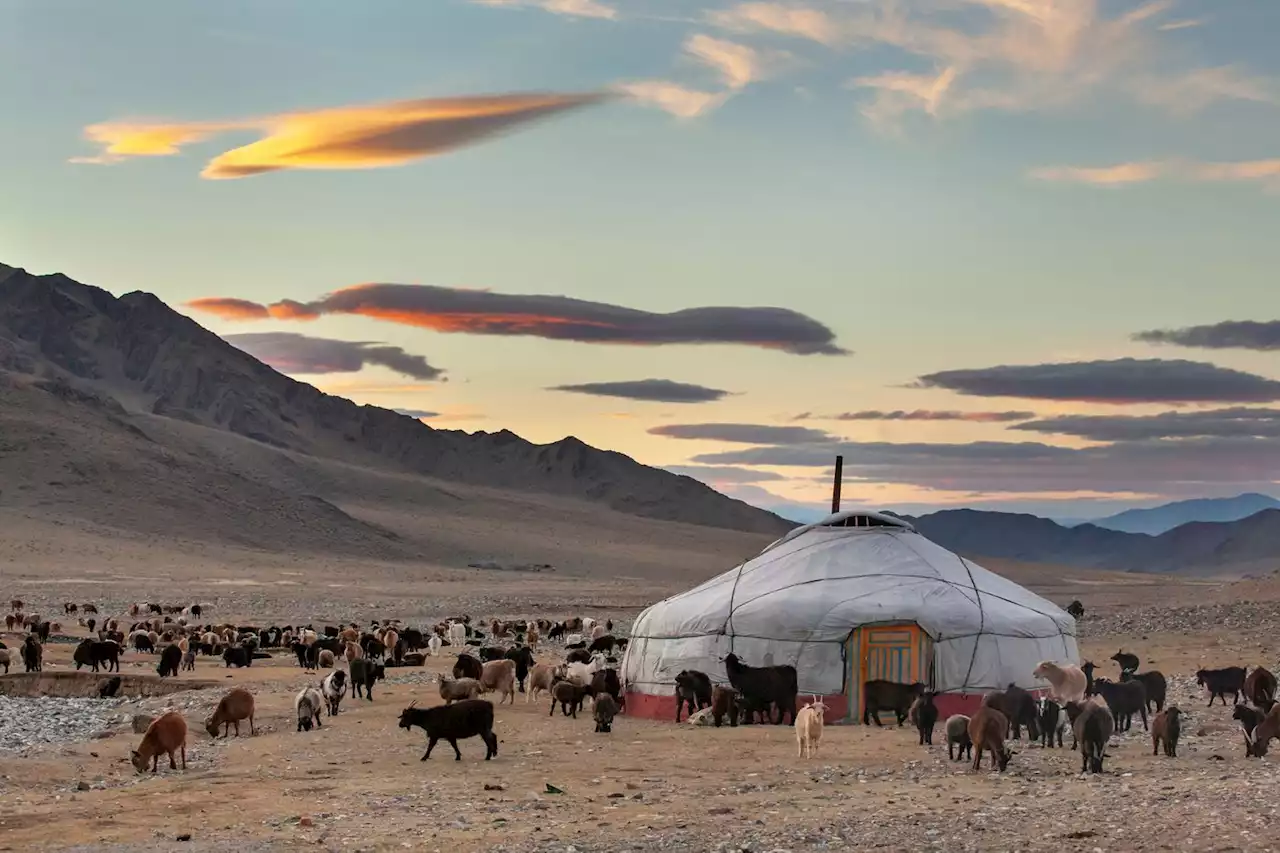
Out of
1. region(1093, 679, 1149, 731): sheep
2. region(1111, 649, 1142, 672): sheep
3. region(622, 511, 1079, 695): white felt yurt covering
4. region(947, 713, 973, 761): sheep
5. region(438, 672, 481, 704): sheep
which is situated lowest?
region(438, 672, 481, 704): sheep

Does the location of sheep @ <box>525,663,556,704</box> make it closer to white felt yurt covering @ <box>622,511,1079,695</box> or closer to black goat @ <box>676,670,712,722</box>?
white felt yurt covering @ <box>622,511,1079,695</box>

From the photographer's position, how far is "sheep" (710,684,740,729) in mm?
22703

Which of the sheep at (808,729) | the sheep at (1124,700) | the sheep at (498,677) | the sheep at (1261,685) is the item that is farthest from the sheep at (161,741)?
the sheep at (1261,685)

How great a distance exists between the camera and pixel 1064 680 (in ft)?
74.2

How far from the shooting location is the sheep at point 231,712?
73.0 ft

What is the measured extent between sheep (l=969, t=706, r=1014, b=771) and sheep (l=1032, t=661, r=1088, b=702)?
18.3ft

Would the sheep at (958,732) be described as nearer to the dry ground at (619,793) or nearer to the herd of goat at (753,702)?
the herd of goat at (753,702)

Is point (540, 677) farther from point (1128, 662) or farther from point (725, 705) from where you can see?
point (1128, 662)

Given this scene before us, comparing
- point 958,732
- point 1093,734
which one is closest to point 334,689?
point 958,732

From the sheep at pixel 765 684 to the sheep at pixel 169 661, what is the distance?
1449cm

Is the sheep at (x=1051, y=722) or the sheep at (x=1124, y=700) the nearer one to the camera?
the sheep at (x=1051, y=722)

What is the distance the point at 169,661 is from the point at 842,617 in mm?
15791

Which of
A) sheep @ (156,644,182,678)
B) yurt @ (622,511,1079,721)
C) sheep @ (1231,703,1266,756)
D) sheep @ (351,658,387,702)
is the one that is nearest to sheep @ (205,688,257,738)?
sheep @ (351,658,387,702)

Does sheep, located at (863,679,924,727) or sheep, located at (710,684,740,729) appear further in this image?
sheep, located at (710,684,740,729)
